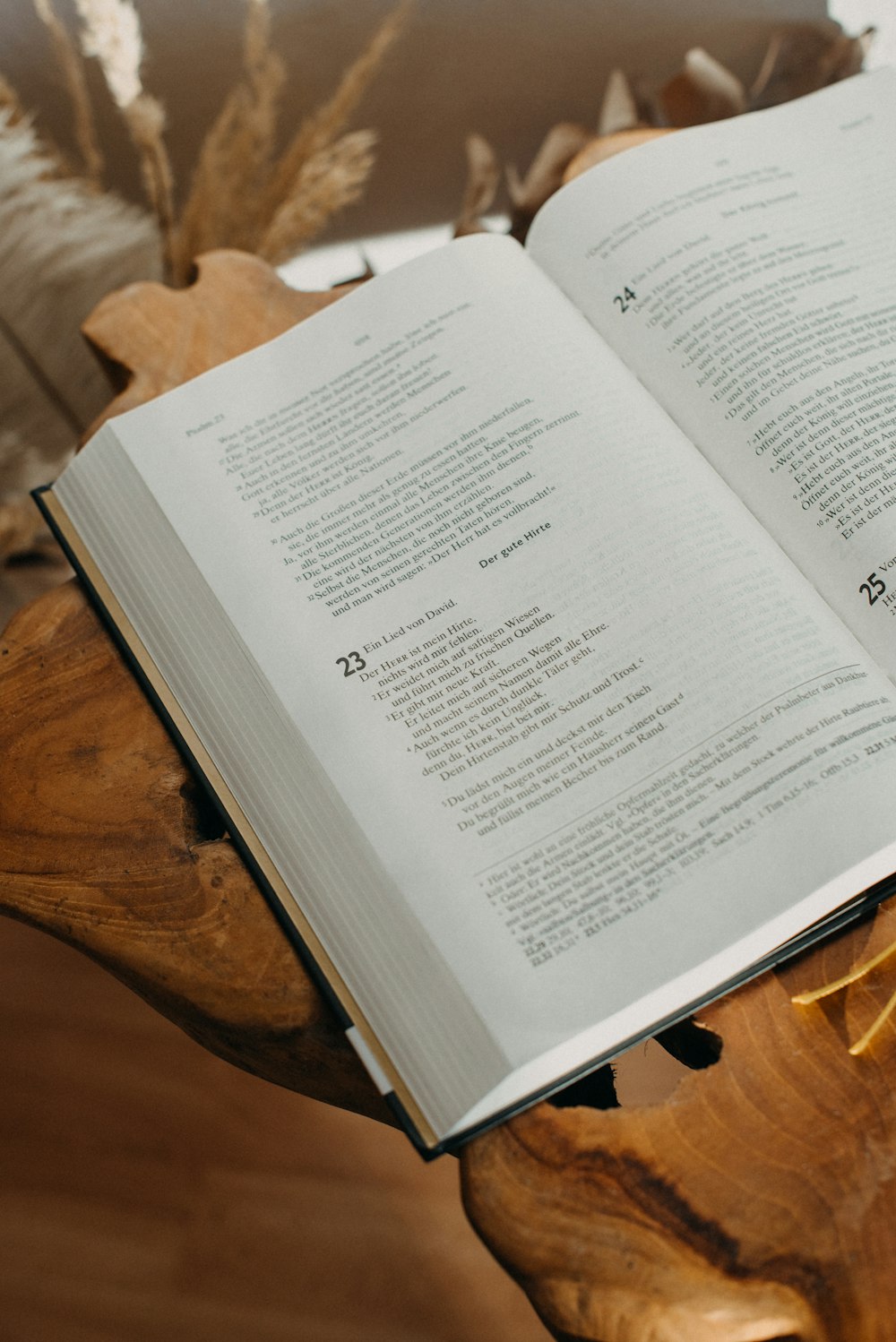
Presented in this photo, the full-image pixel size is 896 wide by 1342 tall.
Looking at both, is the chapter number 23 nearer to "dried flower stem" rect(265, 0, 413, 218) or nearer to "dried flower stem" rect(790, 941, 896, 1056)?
"dried flower stem" rect(790, 941, 896, 1056)

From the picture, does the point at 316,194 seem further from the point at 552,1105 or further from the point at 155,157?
the point at 552,1105

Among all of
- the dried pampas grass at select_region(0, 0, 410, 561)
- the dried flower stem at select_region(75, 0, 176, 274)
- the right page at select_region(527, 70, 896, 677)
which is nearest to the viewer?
the right page at select_region(527, 70, 896, 677)

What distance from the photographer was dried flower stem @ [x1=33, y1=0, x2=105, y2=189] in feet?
2.53

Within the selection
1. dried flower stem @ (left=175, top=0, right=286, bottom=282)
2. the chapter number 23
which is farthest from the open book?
dried flower stem @ (left=175, top=0, right=286, bottom=282)

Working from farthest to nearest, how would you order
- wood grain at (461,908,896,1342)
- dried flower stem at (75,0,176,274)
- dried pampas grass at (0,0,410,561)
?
1. dried pampas grass at (0,0,410,561)
2. dried flower stem at (75,0,176,274)
3. wood grain at (461,908,896,1342)

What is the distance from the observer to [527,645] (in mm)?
458

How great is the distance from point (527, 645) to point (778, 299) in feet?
0.81

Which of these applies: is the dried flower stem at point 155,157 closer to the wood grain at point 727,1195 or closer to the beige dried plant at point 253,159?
the beige dried plant at point 253,159

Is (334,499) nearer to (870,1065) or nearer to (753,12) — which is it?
(870,1065)

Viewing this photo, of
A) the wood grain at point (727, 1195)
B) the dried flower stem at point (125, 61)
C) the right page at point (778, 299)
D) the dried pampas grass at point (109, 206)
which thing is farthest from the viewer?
the dried pampas grass at point (109, 206)

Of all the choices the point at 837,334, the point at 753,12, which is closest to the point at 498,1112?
the point at 837,334

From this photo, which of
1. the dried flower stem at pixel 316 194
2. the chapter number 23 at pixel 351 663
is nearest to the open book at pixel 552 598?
the chapter number 23 at pixel 351 663

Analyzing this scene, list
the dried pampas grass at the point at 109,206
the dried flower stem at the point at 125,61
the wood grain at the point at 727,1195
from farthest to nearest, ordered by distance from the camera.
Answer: the dried pampas grass at the point at 109,206, the dried flower stem at the point at 125,61, the wood grain at the point at 727,1195

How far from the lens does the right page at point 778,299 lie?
482mm
